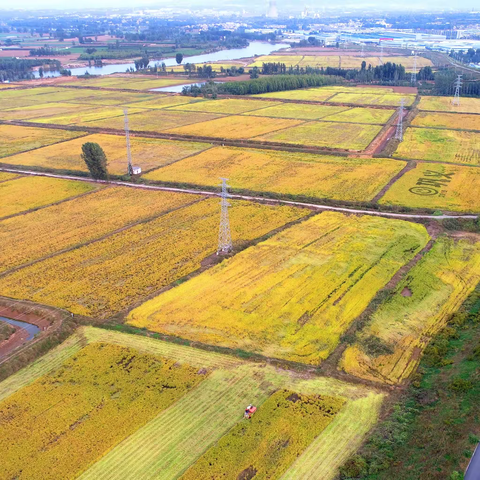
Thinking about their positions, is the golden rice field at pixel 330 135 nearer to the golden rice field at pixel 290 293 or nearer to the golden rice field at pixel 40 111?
the golden rice field at pixel 290 293

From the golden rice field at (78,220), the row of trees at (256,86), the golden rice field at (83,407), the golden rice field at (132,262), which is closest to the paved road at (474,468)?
the golden rice field at (83,407)

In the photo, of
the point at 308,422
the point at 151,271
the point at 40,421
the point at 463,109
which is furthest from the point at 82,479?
the point at 463,109

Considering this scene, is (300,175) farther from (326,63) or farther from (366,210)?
(326,63)

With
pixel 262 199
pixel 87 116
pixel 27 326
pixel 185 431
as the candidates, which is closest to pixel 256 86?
pixel 87 116

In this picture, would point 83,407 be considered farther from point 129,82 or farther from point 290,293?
point 129,82

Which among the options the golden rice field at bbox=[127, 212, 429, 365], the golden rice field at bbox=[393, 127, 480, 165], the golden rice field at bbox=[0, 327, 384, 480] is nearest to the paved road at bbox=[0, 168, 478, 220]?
the golden rice field at bbox=[127, 212, 429, 365]

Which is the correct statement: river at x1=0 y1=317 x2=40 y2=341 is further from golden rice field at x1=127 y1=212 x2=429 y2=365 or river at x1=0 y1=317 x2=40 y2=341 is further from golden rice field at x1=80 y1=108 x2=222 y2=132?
golden rice field at x1=80 y1=108 x2=222 y2=132
